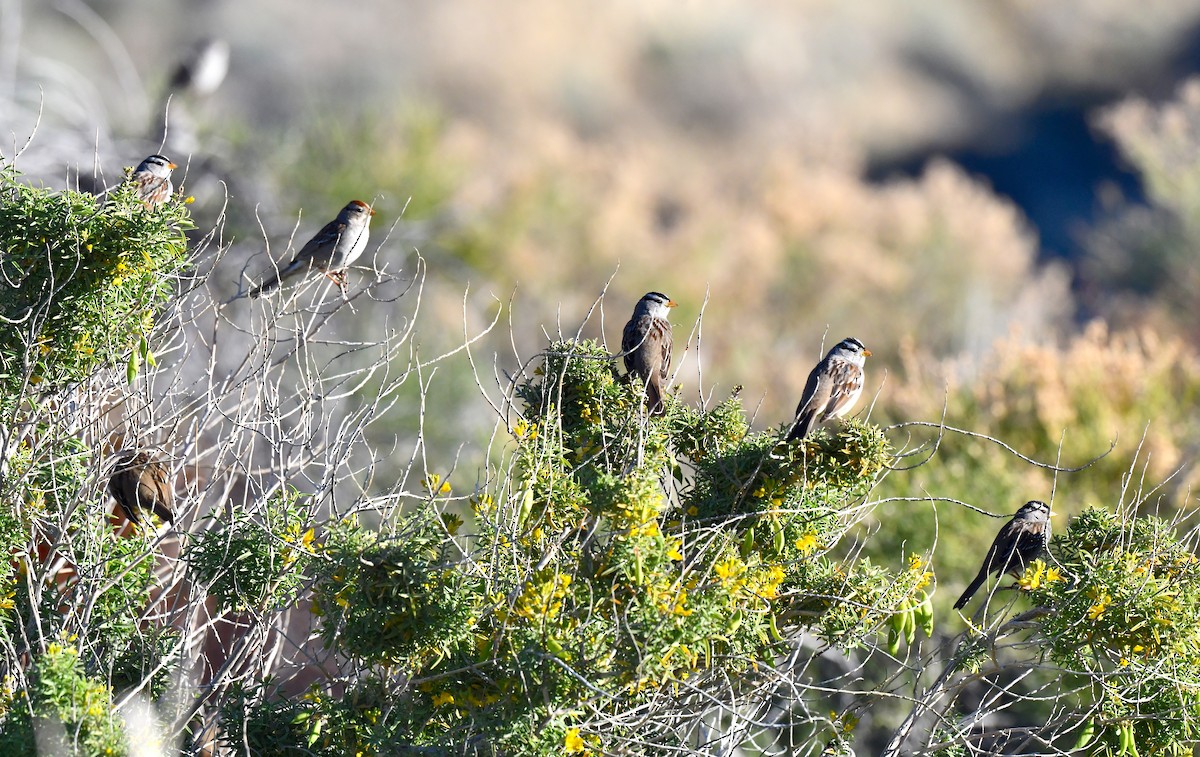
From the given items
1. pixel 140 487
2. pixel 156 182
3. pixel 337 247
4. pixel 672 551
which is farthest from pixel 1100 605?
pixel 156 182

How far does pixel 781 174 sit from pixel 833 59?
62.2ft

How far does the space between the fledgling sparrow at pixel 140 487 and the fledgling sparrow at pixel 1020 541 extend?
3.93 metres

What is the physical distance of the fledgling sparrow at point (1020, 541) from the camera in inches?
259

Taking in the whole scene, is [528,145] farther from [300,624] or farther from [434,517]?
[434,517]

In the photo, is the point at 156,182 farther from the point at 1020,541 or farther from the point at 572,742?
the point at 1020,541

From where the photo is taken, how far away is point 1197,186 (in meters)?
25.3

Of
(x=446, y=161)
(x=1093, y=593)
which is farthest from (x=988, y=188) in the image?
(x=1093, y=593)

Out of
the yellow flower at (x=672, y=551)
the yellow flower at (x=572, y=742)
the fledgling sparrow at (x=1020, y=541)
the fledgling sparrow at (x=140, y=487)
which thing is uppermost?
the fledgling sparrow at (x=140, y=487)

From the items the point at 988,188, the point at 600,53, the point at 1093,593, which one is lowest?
the point at 1093,593

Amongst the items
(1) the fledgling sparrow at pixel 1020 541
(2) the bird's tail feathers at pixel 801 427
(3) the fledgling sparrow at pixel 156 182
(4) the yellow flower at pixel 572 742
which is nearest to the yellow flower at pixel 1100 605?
(1) the fledgling sparrow at pixel 1020 541

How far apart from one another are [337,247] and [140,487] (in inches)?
82.9

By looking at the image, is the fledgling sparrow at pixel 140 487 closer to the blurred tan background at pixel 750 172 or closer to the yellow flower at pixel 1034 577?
the blurred tan background at pixel 750 172

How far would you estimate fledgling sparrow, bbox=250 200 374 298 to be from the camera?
784 cm

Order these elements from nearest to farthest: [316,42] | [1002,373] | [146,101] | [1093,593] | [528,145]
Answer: [1093,593] < [1002,373] < [146,101] < [528,145] < [316,42]
